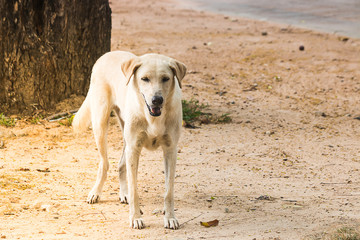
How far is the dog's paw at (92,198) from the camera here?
462 cm

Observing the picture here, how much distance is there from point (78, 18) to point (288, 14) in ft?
32.2

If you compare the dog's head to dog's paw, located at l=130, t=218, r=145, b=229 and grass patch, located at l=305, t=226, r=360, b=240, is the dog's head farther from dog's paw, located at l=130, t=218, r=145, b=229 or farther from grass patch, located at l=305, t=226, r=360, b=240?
grass patch, located at l=305, t=226, r=360, b=240

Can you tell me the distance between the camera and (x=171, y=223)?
13.3ft

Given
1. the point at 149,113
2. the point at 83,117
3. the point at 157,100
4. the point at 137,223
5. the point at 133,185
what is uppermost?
the point at 157,100

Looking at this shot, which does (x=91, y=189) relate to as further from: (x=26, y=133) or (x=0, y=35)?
(x=0, y=35)

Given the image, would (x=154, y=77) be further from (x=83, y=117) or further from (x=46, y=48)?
(x=46, y=48)

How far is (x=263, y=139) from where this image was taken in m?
6.48

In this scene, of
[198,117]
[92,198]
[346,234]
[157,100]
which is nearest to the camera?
[346,234]

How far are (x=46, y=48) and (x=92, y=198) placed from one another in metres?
2.84

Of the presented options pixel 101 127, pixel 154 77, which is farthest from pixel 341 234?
pixel 101 127

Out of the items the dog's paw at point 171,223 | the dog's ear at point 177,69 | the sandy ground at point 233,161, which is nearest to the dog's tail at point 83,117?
the sandy ground at point 233,161

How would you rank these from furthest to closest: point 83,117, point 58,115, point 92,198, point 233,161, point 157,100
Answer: point 58,115
point 233,161
point 83,117
point 92,198
point 157,100

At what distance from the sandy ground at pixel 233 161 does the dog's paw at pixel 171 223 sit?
0.20 feet

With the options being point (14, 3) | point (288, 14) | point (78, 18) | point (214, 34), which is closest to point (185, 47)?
point (214, 34)
